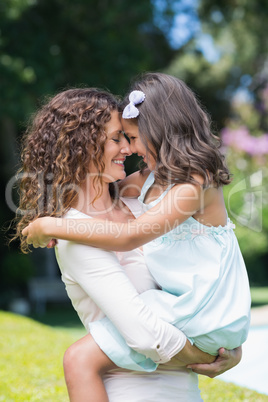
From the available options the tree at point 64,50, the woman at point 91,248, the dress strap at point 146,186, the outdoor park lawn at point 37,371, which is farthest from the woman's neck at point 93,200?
the tree at point 64,50

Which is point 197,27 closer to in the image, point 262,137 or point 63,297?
point 262,137

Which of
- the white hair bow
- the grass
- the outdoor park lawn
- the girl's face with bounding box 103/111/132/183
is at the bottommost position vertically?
the grass

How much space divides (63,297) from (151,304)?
13.0 metres

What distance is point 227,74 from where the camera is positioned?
20.2m

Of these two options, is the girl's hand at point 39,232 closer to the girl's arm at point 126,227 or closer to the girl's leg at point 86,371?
the girl's arm at point 126,227

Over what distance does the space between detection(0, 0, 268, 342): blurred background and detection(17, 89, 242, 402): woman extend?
633cm

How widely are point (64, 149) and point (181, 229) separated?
622 millimetres

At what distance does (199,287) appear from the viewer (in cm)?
230

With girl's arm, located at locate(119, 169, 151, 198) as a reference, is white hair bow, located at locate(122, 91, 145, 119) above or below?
above

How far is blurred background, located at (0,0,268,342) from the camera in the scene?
435 inches

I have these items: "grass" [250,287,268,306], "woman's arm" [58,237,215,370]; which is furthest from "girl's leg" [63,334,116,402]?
"grass" [250,287,268,306]

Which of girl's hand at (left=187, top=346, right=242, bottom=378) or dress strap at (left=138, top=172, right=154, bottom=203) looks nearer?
girl's hand at (left=187, top=346, right=242, bottom=378)

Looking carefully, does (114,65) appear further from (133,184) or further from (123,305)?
(123,305)

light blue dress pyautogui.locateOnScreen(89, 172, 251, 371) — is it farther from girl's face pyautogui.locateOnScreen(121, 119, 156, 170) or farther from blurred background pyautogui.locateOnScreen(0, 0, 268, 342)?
blurred background pyautogui.locateOnScreen(0, 0, 268, 342)
